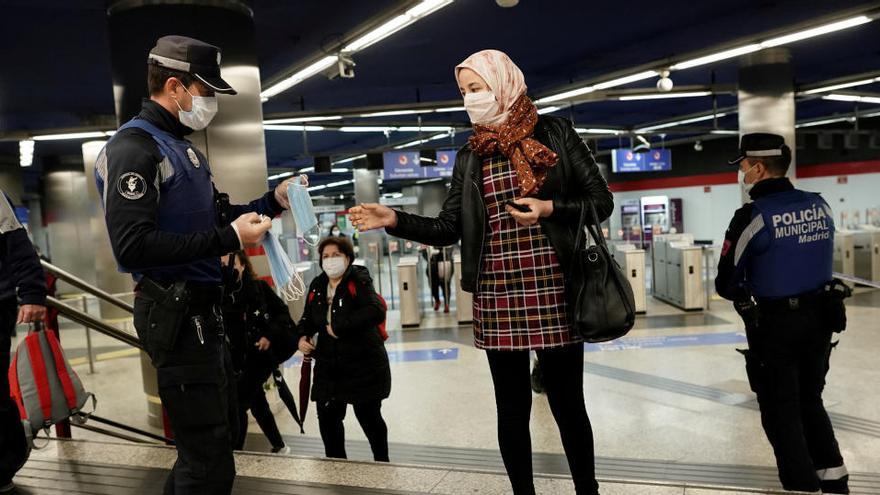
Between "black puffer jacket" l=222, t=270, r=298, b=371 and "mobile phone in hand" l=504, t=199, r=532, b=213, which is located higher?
"mobile phone in hand" l=504, t=199, r=532, b=213

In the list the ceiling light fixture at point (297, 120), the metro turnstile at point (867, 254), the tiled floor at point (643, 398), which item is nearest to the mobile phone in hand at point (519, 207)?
the tiled floor at point (643, 398)

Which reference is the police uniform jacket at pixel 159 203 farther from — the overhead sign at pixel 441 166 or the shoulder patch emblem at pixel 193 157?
the overhead sign at pixel 441 166

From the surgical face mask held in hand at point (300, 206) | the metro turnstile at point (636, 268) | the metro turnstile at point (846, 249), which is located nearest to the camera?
the surgical face mask held in hand at point (300, 206)

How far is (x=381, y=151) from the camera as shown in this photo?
14.5 meters

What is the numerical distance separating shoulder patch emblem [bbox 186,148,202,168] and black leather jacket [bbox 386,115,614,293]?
588 millimetres

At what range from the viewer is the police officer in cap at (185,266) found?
169cm

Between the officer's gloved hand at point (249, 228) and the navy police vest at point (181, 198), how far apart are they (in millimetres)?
176

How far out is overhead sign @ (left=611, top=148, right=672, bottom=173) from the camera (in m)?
18.4

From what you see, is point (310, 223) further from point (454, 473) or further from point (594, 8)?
point (594, 8)

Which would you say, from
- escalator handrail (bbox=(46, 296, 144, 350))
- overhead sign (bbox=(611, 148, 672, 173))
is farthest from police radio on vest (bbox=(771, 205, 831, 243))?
overhead sign (bbox=(611, 148, 672, 173))

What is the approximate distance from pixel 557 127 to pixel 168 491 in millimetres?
1658

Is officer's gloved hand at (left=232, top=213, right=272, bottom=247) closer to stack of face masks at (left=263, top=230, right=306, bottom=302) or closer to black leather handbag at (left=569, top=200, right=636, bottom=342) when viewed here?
stack of face masks at (left=263, top=230, right=306, bottom=302)

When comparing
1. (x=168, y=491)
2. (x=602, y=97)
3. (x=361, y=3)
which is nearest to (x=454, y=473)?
(x=168, y=491)

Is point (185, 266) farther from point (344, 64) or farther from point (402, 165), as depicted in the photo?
point (402, 165)
